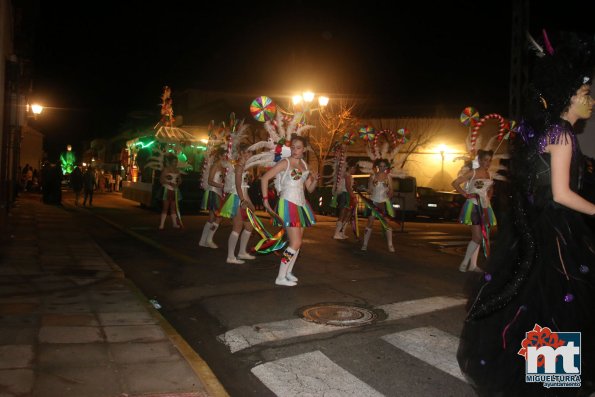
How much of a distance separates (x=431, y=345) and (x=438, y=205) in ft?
64.1

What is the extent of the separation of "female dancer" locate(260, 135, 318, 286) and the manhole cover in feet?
3.37

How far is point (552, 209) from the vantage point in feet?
10.2

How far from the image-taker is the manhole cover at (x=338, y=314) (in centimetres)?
529

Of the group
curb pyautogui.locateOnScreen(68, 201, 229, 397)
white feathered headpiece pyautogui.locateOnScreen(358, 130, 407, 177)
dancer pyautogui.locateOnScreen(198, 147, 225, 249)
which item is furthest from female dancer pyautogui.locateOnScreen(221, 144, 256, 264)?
white feathered headpiece pyautogui.locateOnScreen(358, 130, 407, 177)

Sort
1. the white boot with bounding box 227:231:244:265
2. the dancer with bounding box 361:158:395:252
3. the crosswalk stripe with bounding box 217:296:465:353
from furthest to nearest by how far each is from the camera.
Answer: the dancer with bounding box 361:158:395:252 → the white boot with bounding box 227:231:244:265 → the crosswalk stripe with bounding box 217:296:465:353

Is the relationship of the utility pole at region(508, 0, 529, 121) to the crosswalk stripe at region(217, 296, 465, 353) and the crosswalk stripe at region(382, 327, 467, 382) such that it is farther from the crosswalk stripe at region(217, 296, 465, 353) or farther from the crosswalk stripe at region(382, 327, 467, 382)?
the crosswalk stripe at region(382, 327, 467, 382)

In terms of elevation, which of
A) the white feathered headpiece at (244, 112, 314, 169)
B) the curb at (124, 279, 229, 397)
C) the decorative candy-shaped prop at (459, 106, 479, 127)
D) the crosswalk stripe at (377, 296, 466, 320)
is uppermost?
the decorative candy-shaped prop at (459, 106, 479, 127)

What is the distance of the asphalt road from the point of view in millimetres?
3949

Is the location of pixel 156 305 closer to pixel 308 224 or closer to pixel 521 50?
pixel 308 224

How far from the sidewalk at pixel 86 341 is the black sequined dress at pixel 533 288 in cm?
179

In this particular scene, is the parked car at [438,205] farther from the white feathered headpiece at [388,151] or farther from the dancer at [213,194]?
the dancer at [213,194]

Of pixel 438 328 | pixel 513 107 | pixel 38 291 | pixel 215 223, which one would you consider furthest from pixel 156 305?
pixel 513 107

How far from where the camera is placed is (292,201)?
6797 mm

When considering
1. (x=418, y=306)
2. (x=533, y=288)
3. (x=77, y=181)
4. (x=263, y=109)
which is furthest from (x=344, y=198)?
(x=77, y=181)
